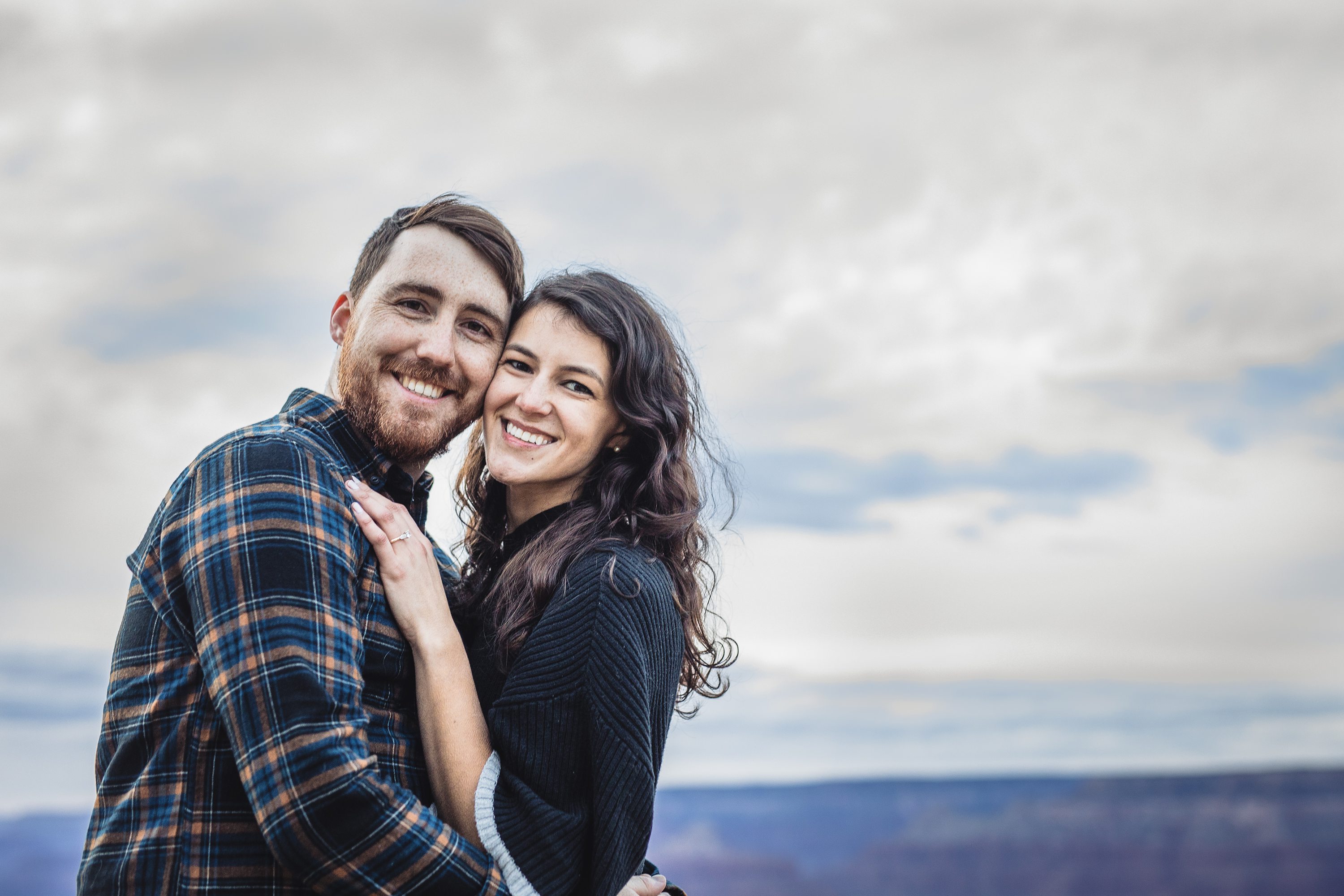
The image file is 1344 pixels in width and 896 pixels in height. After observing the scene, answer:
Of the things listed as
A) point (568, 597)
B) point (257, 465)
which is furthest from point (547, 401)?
point (257, 465)

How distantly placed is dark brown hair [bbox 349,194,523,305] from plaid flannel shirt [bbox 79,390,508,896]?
2.65 ft

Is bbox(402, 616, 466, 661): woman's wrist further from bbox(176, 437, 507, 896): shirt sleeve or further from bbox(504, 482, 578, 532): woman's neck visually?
bbox(504, 482, 578, 532): woman's neck

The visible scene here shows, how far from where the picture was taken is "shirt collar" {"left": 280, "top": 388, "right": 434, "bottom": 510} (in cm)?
269

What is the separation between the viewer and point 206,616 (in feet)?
7.20

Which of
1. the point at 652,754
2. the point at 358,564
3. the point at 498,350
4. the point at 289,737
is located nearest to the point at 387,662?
the point at 358,564

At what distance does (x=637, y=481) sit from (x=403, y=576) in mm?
867

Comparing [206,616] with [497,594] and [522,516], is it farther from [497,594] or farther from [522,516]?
[522,516]

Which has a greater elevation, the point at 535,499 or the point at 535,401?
the point at 535,401

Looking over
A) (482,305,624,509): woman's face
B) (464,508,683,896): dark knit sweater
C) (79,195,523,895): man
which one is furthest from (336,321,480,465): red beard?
(464,508,683,896): dark knit sweater

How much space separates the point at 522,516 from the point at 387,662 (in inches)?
32.4

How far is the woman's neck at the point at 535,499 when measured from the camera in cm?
317

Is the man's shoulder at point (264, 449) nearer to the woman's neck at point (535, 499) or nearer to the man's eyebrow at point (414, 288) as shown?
the man's eyebrow at point (414, 288)

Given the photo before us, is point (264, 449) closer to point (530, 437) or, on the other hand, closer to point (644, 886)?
point (530, 437)

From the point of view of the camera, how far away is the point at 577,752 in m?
2.45
